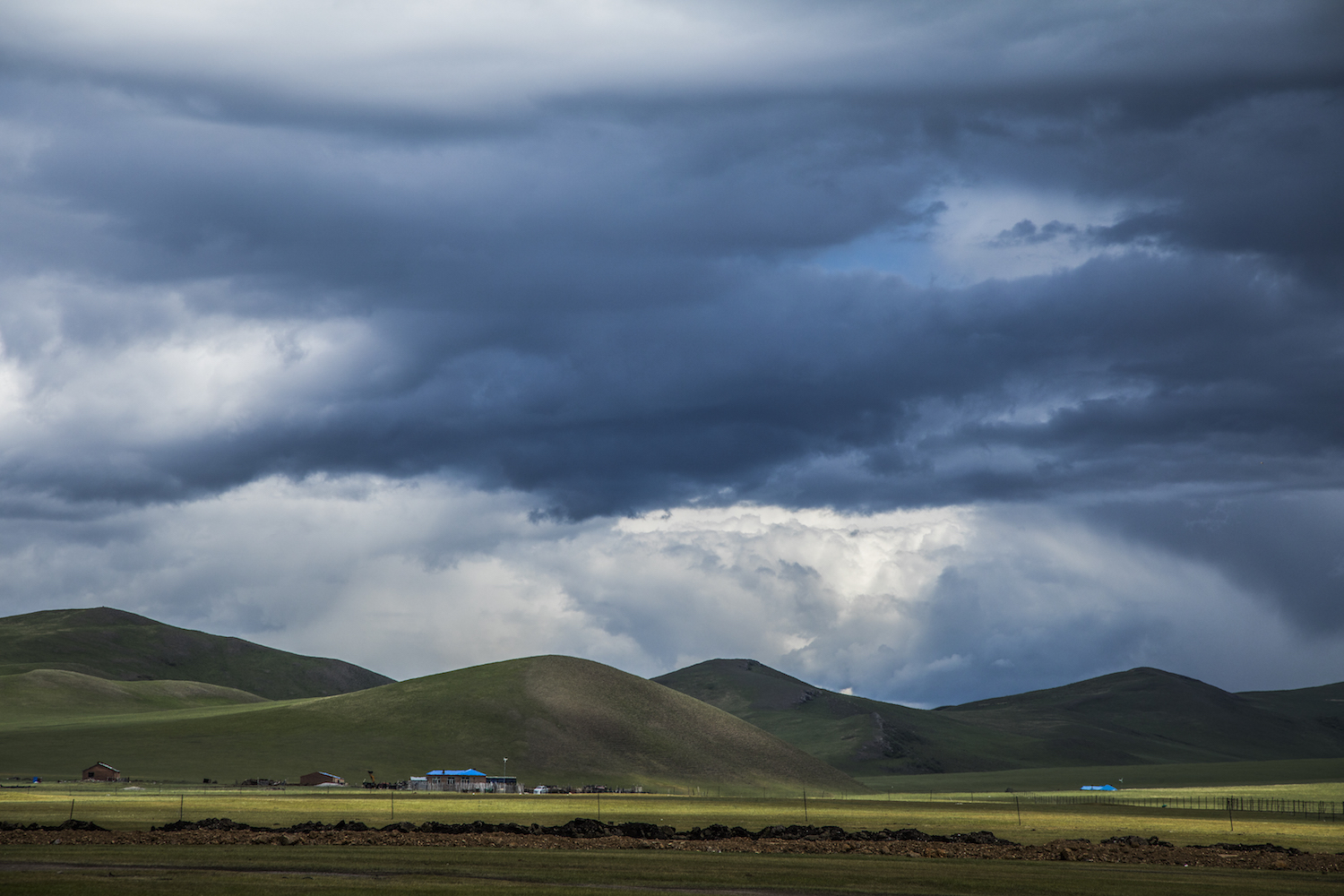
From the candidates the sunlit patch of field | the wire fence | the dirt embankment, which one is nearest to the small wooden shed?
the sunlit patch of field

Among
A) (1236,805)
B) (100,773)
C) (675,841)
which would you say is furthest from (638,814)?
(1236,805)

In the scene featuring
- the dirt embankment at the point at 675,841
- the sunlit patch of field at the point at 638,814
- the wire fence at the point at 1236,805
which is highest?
the dirt embankment at the point at 675,841

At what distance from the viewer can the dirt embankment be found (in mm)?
64688

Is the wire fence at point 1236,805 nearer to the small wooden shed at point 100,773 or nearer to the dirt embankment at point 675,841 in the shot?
the dirt embankment at point 675,841

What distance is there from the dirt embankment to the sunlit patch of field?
1231 centimetres

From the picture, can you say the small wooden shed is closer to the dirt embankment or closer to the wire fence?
the dirt embankment

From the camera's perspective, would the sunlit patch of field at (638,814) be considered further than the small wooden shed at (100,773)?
No

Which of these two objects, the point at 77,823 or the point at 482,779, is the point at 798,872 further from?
the point at 482,779

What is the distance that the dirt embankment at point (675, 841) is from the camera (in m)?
64.7

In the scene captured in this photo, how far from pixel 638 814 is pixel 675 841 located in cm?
5119

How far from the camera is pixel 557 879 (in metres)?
48.2

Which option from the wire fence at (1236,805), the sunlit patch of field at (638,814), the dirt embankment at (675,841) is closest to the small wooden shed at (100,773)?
the sunlit patch of field at (638,814)

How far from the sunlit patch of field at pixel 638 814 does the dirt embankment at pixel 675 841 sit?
12.3m

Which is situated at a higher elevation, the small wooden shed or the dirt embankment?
the dirt embankment
